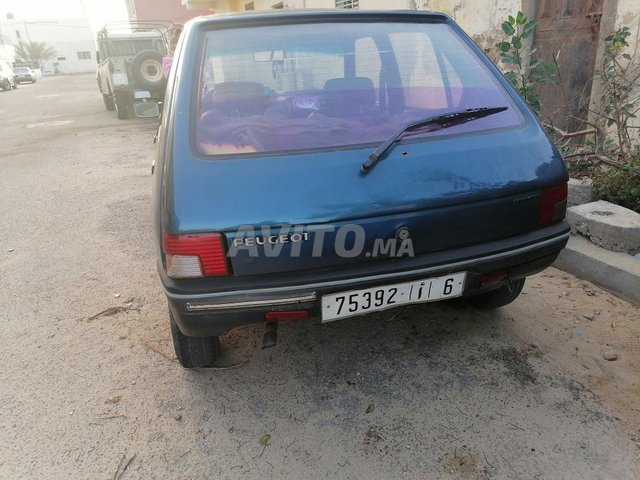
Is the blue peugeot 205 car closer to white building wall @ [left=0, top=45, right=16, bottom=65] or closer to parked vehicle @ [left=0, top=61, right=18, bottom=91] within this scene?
parked vehicle @ [left=0, top=61, right=18, bottom=91]

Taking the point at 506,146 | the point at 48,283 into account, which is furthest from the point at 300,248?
the point at 48,283

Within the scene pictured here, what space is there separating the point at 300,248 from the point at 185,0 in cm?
2247

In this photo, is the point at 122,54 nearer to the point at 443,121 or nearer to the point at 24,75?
the point at 443,121

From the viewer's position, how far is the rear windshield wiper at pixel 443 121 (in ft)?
5.93

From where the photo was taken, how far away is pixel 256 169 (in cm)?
172

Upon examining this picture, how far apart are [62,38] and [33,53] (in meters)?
7.92

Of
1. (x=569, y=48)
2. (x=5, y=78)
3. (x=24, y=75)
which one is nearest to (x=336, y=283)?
(x=569, y=48)

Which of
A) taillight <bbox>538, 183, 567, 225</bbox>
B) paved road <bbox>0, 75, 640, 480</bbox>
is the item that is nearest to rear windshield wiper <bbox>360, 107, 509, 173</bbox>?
taillight <bbox>538, 183, 567, 225</bbox>

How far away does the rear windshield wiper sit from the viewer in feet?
5.93

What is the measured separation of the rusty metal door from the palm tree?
63.2 metres

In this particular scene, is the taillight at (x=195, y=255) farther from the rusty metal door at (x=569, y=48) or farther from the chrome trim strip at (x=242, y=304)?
the rusty metal door at (x=569, y=48)

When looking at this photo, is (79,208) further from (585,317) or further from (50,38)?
(50,38)

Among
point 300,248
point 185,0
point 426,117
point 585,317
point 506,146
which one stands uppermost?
point 185,0

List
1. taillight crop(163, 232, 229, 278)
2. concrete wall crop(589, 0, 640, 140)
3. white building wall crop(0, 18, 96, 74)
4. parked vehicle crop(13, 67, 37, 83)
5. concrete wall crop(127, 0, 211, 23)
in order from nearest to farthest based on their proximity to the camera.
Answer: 1. taillight crop(163, 232, 229, 278)
2. concrete wall crop(589, 0, 640, 140)
3. concrete wall crop(127, 0, 211, 23)
4. parked vehicle crop(13, 67, 37, 83)
5. white building wall crop(0, 18, 96, 74)
